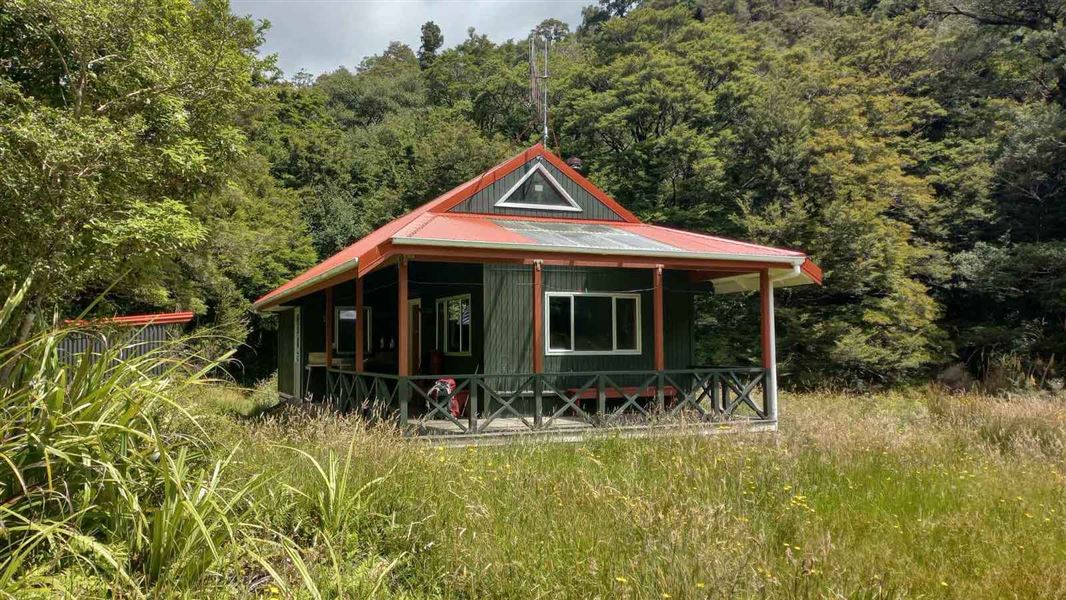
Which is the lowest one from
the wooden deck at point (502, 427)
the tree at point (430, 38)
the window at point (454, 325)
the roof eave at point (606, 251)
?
the wooden deck at point (502, 427)

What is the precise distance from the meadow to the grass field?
0.02 meters

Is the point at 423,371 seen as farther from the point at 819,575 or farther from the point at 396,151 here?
the point at 396,151

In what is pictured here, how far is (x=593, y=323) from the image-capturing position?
1188cm

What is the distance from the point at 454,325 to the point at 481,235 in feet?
9.67

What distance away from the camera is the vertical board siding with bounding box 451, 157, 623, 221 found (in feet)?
43.4

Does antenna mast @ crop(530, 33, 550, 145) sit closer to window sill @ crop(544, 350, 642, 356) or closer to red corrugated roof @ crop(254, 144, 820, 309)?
red corrugated roof @ crop(254, 144, 820, 309)

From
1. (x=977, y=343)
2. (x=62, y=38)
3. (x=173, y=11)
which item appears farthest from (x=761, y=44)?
(x=62, y=38)

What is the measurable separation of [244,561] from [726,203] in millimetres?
22541

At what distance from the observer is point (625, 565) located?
339 centimetres

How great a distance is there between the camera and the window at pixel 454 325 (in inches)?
474

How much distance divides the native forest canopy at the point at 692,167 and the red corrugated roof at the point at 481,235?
244 cm

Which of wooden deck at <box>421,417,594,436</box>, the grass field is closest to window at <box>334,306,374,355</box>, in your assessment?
wooden deck at <box>421,417,594,436</box>

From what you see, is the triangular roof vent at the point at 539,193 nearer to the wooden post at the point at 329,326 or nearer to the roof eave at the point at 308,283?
the wooden post at the point at 329,326

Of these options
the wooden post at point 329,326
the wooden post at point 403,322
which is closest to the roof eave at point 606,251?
the wooden post at point 403,322
